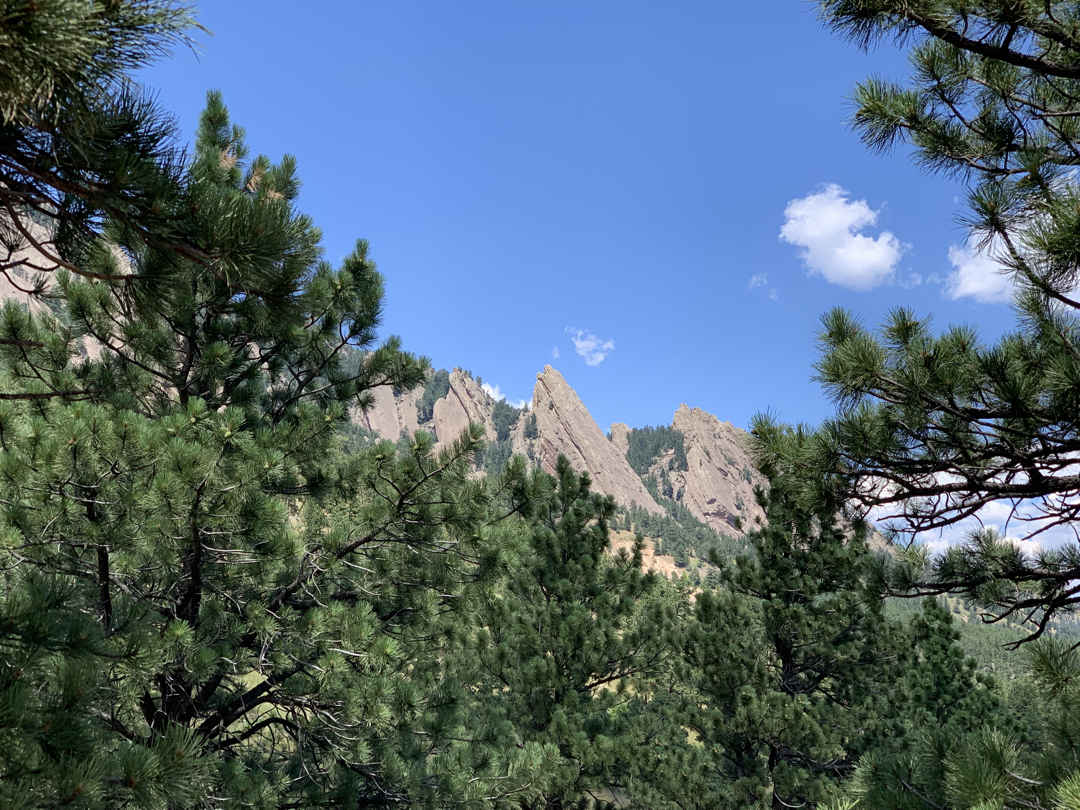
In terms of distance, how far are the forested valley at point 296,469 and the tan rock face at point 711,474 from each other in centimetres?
13971

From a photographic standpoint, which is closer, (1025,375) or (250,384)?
(1025,375)

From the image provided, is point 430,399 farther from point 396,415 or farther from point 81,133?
point 81,133

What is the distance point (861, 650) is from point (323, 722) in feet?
26.6

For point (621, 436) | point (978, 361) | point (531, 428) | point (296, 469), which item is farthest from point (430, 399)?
point (978, 361)

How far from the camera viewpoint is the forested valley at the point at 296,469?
69.7 inches

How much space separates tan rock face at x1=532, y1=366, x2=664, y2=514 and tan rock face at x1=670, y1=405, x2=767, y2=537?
641 inches

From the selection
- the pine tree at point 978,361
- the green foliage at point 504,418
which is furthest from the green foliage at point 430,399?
the pine tree at point 978,361

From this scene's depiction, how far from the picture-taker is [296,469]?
5.05 meters

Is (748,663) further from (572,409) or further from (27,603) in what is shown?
(572,409)

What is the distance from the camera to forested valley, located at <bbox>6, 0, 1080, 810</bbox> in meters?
1.77

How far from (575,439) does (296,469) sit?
411 ft

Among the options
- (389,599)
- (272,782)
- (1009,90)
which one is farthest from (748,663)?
(1009,90)

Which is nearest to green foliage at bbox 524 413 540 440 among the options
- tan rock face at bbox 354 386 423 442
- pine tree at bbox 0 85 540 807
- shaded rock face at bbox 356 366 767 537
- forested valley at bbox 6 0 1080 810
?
shaded rock face at bbox 356 366 767 537

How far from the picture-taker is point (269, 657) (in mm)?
4270
